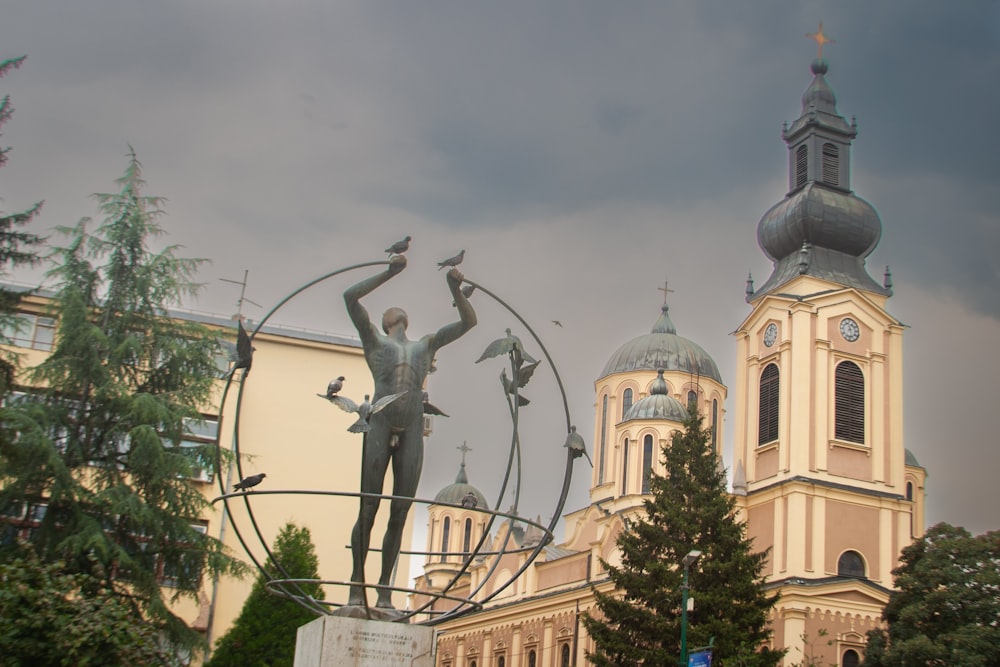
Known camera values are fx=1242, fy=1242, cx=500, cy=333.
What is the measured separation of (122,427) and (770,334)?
113ft

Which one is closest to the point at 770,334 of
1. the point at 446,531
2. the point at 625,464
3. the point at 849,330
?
the point at 849,330

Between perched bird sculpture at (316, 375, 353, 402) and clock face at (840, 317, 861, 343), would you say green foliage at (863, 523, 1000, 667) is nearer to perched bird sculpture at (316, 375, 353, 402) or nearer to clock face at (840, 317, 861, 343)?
clock face at (840, 317, 861, 343)

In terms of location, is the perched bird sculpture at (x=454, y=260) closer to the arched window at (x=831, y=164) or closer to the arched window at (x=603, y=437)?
the arched window at (x=831, y=164)

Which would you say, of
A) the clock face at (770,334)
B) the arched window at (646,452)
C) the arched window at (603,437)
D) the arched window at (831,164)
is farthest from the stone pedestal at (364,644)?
the arched window at (603,437)

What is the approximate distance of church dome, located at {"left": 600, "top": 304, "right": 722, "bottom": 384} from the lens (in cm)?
7144

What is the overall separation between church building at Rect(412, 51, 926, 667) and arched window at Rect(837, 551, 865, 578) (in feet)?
0.18

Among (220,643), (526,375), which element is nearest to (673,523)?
(220,643)

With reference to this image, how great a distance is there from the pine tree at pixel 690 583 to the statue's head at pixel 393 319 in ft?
Result: 70.4

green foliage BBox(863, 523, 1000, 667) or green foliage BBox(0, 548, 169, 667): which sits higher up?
green foliage BBox(863, 523, 1000, 667)

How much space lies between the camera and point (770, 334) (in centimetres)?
5281

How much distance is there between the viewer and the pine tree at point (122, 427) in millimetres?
22734

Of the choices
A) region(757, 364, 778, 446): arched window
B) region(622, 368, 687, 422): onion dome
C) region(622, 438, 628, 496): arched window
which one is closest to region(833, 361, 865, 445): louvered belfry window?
region(757, 364, 778, 446): arched window

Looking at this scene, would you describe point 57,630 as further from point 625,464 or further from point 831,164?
point 625,464

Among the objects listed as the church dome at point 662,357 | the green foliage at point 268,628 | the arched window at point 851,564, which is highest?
the church dome at point 662,357
